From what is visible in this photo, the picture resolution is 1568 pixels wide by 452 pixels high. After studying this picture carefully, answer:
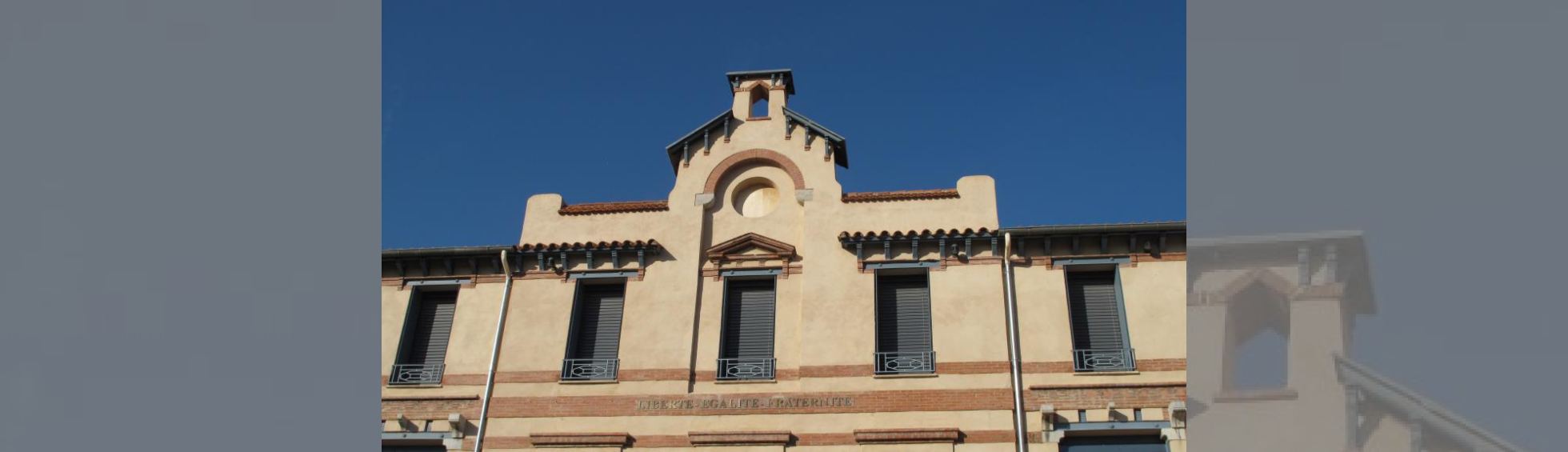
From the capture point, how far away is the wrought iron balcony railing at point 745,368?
57.7 ft

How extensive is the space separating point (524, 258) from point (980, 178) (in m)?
8.19

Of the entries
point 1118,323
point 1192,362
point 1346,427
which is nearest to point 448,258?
point 1118,323

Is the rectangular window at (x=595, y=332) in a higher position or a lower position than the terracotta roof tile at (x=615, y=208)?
lower

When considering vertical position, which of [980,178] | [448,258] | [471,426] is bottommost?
[471,426]

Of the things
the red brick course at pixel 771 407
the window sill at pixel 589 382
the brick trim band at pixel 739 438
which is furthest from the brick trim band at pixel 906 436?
the window sill at pixel 589 382

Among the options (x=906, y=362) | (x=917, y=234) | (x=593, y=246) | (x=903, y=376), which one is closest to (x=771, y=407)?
(x=903, y=376)

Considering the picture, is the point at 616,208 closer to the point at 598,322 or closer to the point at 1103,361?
the point at 598,322

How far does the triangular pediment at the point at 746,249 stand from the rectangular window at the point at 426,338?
474cm

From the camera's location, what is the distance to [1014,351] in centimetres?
1711

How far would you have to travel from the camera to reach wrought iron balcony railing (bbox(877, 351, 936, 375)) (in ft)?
56.4

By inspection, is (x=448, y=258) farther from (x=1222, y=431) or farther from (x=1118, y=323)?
(x=1222, y=431)

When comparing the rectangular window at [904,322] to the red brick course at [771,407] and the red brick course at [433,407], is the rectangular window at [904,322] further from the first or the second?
the red brick course at [433,407]

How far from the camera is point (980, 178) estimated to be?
19.1m

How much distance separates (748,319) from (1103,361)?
5.80 metres
